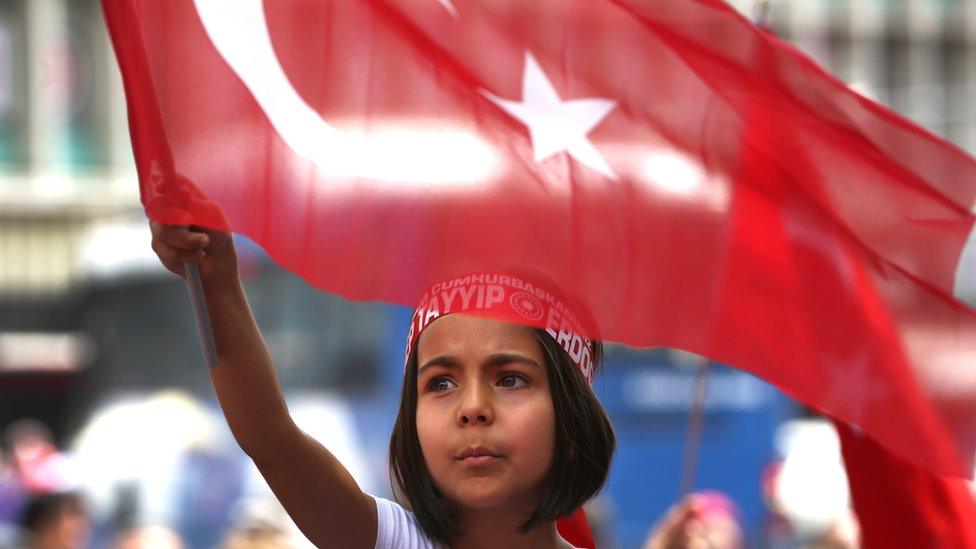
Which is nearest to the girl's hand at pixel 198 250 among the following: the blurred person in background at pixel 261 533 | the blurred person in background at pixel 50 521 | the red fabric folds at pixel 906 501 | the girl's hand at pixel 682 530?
the red fabric folds at pixel 906 501

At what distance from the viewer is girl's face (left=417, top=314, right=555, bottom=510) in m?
2.78

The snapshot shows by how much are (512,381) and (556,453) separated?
13 cm

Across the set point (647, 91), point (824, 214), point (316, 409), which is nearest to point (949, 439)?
point (824, 214)

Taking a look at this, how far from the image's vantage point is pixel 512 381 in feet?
9.41

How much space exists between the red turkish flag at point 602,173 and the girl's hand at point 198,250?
0.10 ft

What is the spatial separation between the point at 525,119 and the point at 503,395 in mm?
720

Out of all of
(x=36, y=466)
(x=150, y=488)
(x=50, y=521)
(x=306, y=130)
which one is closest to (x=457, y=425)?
(x=306, y=130)

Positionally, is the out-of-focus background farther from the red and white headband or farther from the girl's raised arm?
the girl's raised arm

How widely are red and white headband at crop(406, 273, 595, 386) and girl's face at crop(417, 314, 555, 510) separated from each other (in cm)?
2

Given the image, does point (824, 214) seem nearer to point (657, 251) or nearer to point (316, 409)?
point (657, 251)

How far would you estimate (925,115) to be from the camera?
31031 millimetres

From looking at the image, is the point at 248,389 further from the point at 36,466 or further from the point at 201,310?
the point at 36,466

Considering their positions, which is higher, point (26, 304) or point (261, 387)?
point (26, 304)

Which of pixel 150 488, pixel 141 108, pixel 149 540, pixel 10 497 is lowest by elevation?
pixel 149 540
